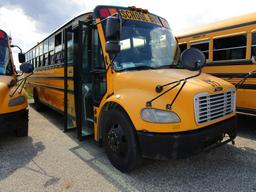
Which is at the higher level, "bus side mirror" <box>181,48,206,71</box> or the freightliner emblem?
"bus side mirror" <box>181,48,206,71</box>

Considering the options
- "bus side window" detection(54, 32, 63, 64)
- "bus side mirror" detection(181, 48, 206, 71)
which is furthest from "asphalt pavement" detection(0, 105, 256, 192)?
"bus side window" detection(54, 32, 63, 64)

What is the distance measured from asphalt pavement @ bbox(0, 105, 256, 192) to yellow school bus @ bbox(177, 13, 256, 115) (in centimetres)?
103

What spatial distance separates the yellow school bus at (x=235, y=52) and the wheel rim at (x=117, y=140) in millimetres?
2777

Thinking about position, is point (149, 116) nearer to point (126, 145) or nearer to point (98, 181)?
point (126, 145)

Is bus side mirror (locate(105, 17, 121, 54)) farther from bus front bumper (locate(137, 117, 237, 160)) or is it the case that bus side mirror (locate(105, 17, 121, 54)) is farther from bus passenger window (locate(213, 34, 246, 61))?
bus passenger window (locate(213, 34, 246, 61))

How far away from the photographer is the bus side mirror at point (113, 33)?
315 cm

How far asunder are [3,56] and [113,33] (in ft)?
11.7

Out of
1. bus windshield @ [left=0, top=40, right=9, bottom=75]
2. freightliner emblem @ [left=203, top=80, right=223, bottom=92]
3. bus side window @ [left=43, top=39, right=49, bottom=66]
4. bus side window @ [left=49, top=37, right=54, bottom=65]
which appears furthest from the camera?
bus side window @ [left=43, top=39, right=49, bottom=66]

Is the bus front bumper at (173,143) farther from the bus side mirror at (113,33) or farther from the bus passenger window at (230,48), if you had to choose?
the bus passenger window at (230,48)

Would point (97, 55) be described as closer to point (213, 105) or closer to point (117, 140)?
point (117, 140)

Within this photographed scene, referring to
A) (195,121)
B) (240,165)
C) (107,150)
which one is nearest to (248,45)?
(240,165)

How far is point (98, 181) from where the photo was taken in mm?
3229

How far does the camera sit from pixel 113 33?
3174 millimetres

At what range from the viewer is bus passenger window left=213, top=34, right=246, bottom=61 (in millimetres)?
5211
